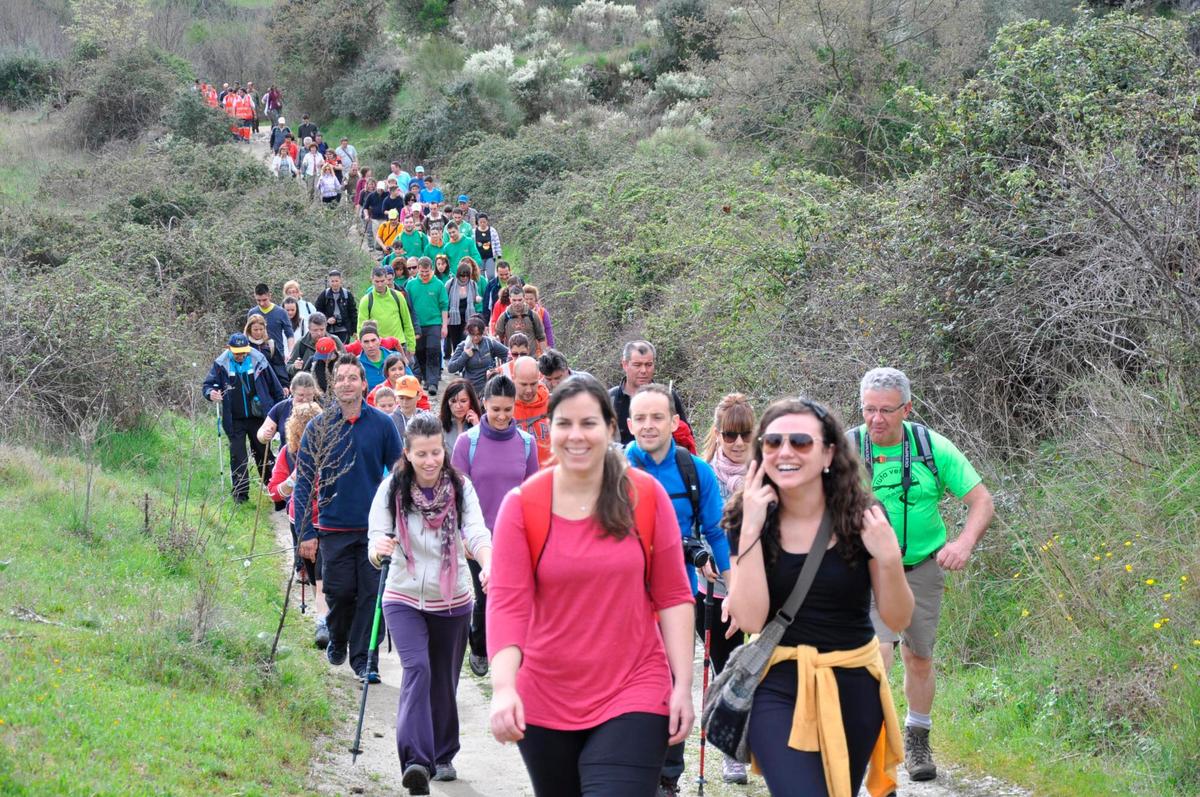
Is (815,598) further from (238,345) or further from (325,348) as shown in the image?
(325,348)

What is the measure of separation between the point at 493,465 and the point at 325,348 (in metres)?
6.45

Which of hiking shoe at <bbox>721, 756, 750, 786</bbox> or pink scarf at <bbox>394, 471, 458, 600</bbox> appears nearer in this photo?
pink scarf at <bbox>394, 471, 458, 600</bbox>

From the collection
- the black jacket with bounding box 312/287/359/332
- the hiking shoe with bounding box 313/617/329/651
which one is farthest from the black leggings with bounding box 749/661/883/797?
the black jacket with bounding box 312/287/359/332

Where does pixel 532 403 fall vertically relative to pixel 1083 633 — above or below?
above

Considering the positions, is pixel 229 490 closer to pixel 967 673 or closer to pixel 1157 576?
pixel 967 673

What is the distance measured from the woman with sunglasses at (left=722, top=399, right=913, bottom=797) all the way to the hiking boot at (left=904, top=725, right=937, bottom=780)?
99.3 inches

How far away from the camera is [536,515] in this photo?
433 centimetres

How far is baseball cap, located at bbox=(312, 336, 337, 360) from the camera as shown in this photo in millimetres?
14023

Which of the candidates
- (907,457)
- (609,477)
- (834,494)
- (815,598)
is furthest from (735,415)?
(609,477)

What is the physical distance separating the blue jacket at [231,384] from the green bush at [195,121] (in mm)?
27495

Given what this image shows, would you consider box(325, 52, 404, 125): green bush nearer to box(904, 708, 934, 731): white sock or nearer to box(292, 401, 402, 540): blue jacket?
box(292, 401, 402, 540): blue jacket

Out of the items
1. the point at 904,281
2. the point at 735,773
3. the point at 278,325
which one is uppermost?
the point at 904,281

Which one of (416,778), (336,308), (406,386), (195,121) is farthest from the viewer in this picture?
(195,121)

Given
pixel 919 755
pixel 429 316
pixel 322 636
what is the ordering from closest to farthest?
pixel 919 755, pixel 322 636, pixel 429 316
